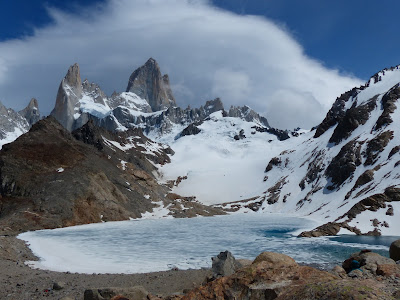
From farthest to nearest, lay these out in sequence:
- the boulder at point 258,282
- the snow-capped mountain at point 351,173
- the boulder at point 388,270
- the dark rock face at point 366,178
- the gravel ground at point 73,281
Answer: the dark rock face at point 366,178 < the snow-capped mountain at point 351,173 < the gravel ground at point 73,281 < the boulder at point 388,270 < the boulder at point 258,282

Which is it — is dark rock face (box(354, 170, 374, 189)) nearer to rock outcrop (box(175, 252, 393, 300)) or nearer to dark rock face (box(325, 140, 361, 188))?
dark rock face (box(325, 140, 361, 188))

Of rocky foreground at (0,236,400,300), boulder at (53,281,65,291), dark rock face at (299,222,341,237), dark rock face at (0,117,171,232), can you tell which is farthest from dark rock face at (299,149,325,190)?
boulder at (53,281,65,291)

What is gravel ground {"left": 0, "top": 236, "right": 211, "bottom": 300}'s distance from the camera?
19.7 m

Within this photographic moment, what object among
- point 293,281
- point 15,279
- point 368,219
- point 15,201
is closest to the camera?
point 293,281

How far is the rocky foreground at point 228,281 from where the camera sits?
6.74m

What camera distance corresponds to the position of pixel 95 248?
4331 cm

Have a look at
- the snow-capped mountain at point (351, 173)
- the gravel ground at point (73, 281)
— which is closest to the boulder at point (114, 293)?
the gravel ground at point (73, 281)

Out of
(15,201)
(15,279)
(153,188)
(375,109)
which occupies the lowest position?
(15,279)

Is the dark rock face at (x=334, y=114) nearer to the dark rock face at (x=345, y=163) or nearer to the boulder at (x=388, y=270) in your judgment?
the dark rock face at (x=345, y=163)

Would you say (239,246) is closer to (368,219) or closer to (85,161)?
(368,219)

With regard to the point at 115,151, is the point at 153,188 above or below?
below

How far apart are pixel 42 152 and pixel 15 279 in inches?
2856

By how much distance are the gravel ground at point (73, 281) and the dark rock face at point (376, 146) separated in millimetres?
100811

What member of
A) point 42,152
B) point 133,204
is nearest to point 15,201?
point 42,152
